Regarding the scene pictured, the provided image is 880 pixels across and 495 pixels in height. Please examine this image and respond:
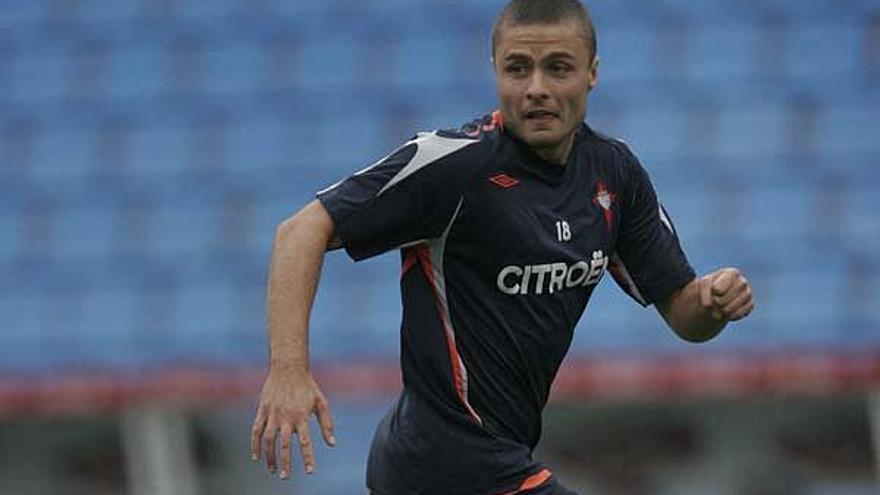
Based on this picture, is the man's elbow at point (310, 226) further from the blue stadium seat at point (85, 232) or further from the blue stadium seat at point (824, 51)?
the blue stadium seat at point (824, 51)

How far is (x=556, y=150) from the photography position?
4203 millimetres

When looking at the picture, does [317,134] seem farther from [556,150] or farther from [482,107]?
[556,150]

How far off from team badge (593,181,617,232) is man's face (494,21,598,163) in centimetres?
24

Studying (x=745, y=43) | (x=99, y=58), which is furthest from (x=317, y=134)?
(x=745, y=43)

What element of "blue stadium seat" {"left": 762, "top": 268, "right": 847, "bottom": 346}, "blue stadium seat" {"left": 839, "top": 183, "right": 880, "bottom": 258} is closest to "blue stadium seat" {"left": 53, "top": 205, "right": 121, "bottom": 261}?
"blue stadium seat" {"left": 762, "top": 268, "right": 847, "bottom": 346}

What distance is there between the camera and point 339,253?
1033 cm

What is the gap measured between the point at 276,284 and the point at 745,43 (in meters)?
7.14

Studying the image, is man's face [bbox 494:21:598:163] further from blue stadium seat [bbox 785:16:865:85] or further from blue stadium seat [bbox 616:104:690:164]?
blue stadium seat [bbox 785:16:865:85]

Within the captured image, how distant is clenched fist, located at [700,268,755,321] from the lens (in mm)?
4227

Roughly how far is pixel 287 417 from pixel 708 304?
1149 mm

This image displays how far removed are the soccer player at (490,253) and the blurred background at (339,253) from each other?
3.92 m

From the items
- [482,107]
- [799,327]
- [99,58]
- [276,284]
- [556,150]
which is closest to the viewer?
[276,284]

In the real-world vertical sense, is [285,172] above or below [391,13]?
below

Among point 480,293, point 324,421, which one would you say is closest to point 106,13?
point 480,293
